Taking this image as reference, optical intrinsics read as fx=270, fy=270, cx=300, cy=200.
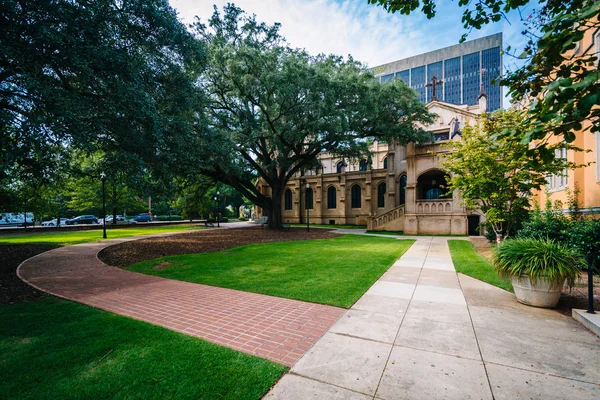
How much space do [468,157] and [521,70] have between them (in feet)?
30.1

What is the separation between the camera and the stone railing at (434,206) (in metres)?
21.3

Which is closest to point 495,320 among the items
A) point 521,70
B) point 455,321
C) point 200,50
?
point 455,321

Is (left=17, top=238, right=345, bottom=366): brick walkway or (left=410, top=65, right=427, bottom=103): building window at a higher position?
(left=410, top=65, right=427, bottom=103): building window

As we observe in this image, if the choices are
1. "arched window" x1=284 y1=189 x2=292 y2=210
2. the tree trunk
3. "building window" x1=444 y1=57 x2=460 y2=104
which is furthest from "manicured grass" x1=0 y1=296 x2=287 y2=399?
"building window" x1=444 y1=57 x2=460 y2=104

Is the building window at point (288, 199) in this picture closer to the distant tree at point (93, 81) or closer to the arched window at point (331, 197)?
the arched window at point (331, 197)

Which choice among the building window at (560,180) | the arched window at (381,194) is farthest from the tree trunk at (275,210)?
the building window at (560,180)

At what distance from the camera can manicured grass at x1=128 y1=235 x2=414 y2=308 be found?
6.56 meters

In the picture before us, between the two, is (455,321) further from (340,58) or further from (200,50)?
(340,58)

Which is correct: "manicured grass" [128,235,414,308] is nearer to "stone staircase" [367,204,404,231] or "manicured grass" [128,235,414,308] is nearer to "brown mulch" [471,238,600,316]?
"brown mulch" [471,238,600,316]

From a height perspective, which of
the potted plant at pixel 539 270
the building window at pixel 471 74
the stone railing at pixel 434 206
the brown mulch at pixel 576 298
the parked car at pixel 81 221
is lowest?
the parked car at pixel 81 221

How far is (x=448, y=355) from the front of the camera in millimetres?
3686

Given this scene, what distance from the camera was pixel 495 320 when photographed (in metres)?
4.88

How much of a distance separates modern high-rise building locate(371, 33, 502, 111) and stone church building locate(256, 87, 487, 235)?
77705 millimetres

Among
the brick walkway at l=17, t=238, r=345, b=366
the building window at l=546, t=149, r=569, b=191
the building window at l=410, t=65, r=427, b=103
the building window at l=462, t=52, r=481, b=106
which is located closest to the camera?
the brick walkway at l=17, t=238, r=345, b=366
